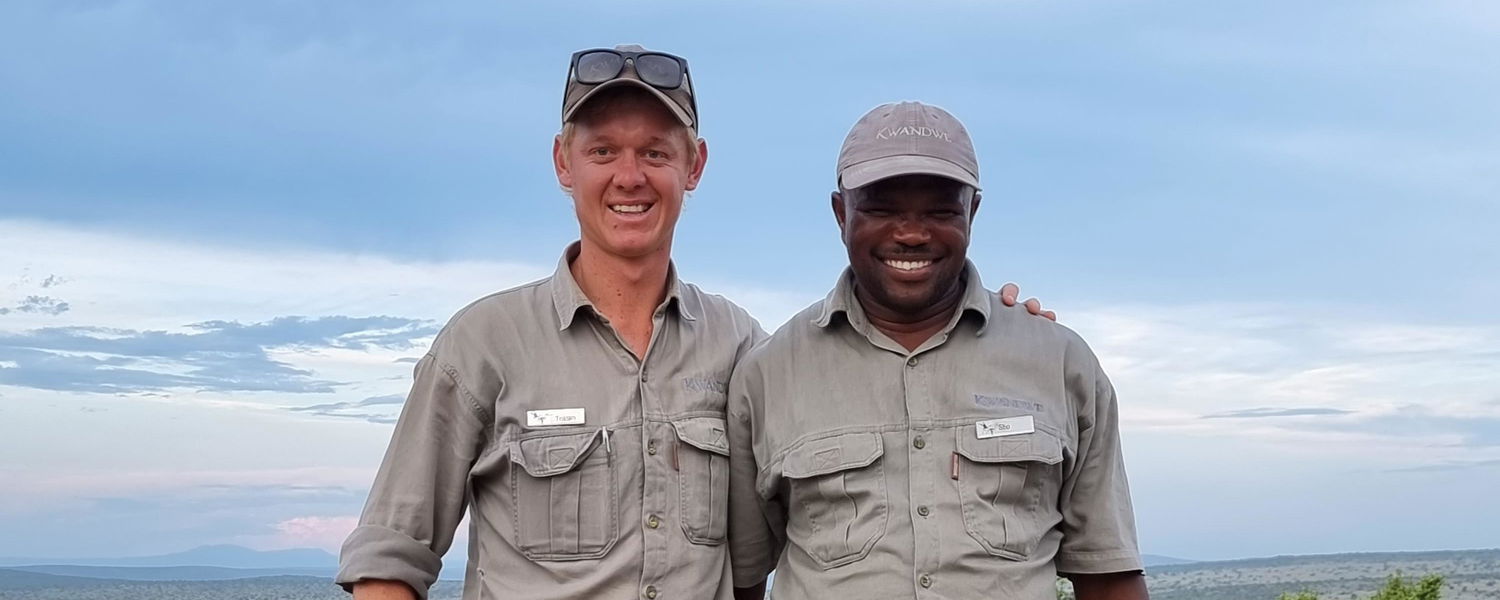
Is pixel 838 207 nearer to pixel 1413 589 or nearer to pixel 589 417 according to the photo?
pixel 589 417

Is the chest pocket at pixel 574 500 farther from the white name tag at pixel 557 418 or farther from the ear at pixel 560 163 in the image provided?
the ear at pixel 560 163

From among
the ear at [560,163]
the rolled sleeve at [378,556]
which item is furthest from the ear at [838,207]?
the rolled sleeve at [378,556]

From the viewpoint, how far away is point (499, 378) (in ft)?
16.4

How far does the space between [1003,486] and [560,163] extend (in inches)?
76.9

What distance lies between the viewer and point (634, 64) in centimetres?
499

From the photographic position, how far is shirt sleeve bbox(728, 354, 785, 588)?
512cm

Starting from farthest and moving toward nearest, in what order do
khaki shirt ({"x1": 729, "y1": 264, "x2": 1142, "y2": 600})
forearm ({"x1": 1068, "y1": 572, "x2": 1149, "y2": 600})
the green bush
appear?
1. the green bush
2. forearm ({"x1": 1068, "y1": 572, "x2": 1149, "y2": 600})
3. khaki shirt ({"x1": 729, "y1": 264, "x2": 1142, "y2": 600})

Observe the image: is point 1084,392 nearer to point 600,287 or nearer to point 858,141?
point 858,141

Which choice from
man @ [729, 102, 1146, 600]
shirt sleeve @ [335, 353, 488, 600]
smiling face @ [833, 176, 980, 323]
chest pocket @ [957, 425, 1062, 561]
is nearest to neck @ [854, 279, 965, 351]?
man @ [729, 102, 1146, 600]

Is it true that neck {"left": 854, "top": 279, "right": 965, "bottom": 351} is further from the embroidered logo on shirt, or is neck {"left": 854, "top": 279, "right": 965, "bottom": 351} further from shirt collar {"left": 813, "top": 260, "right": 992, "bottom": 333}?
the embroidered logo on shirt

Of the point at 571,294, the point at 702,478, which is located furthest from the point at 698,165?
the point at 702,478

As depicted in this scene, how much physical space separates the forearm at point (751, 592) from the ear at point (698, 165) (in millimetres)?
1518

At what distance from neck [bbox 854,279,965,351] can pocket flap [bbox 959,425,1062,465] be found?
0.38 m

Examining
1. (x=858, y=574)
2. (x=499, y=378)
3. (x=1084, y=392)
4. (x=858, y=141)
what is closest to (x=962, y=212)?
(x=858, y=141)
